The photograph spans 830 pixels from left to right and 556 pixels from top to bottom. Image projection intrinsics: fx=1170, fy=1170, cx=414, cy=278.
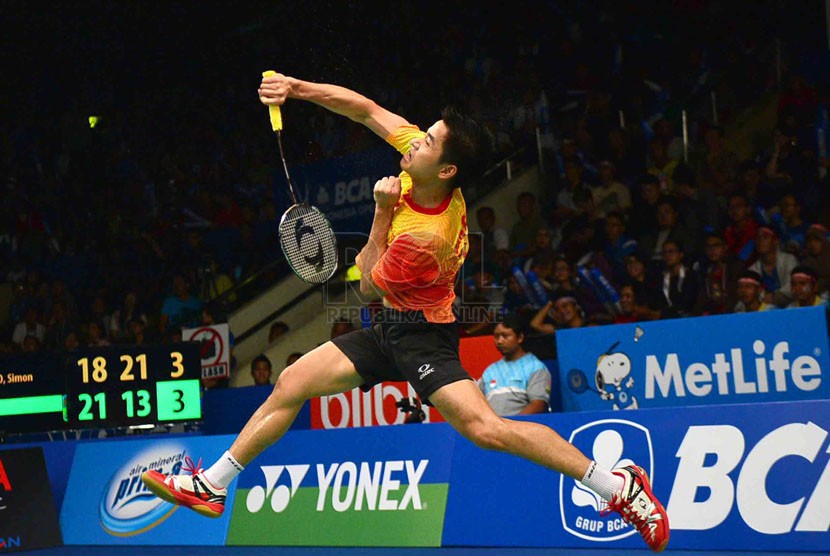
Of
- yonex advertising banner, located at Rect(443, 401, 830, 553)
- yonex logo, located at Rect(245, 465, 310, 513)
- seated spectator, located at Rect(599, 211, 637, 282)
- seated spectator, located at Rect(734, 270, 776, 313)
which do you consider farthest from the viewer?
seated spectator, located at Rect(599, 211, 637, 282)

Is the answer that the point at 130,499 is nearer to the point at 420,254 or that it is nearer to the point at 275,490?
the point at 275,490

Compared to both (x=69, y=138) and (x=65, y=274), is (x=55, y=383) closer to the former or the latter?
(x=65, y=274)

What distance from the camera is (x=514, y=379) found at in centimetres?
856

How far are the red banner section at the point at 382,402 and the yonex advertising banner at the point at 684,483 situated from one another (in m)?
2.29

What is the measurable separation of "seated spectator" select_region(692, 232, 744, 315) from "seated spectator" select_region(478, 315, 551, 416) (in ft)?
6.16

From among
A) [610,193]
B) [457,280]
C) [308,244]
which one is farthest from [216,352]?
[308,244]

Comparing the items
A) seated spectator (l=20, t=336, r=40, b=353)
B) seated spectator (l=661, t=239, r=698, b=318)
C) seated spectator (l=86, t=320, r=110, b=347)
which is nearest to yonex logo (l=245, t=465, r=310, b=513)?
seated spectator (l=661, t=239, r=698, b=318)

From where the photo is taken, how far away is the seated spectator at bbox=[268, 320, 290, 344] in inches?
539

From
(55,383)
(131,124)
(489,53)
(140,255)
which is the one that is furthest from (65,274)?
(55,383)

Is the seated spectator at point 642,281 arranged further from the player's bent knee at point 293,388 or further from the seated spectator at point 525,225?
the player's bent knee at point 293,388

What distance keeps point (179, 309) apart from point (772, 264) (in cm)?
750

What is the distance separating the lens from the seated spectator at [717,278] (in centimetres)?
962

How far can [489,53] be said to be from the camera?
47.7ft

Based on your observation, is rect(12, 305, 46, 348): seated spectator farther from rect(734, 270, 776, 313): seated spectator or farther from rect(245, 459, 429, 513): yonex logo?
rect(734, 270, 776, 313): seated spectator
